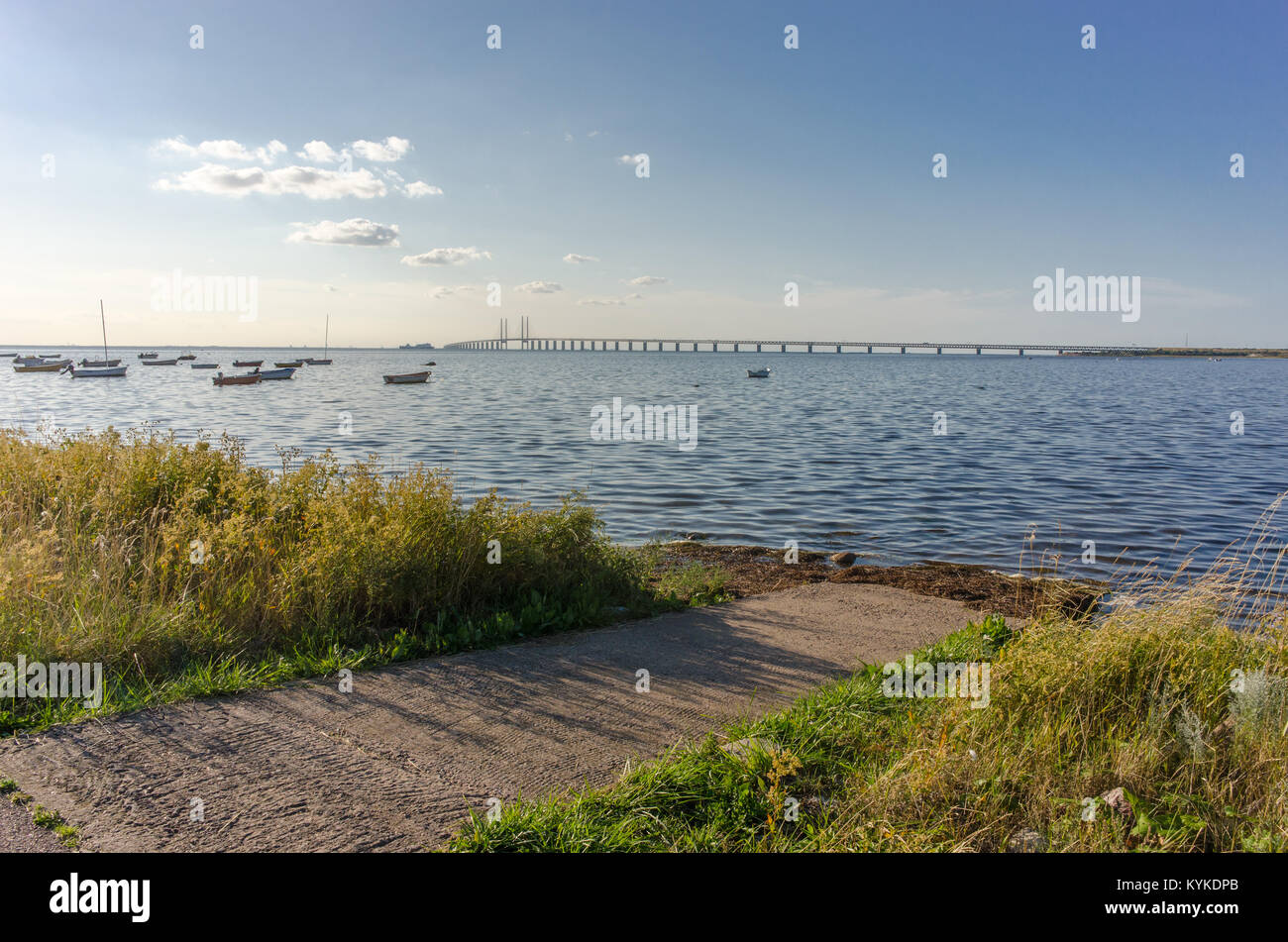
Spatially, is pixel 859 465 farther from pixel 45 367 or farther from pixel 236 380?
pixel 45 367

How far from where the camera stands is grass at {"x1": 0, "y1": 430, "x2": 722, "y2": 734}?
18.6 ft

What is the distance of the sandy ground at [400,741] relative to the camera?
3.78 m

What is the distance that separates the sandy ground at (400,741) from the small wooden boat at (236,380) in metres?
67.4

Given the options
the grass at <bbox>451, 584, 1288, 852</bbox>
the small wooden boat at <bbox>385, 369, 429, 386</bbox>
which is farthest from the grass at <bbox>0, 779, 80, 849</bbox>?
the small wooden boat at <bbox>385, 369, 429, 386</bbox>

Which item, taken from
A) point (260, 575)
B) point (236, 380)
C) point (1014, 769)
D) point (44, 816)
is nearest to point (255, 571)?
point (260, 575)

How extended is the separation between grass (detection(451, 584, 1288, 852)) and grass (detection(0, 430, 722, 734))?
286 centimetres

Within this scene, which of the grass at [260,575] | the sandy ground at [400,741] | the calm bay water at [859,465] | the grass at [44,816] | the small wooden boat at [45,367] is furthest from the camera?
the small wooden boat at [45,367]

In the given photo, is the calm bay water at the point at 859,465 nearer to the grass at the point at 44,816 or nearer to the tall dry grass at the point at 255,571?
the tall dry grass at the point at 255,571

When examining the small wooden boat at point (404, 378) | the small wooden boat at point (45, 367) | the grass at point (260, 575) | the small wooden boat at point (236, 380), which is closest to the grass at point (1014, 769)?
the grass at point (260, 575)

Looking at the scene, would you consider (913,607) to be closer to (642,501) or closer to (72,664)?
(72,664)

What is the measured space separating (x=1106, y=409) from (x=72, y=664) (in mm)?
52192

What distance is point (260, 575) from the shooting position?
6.88m
